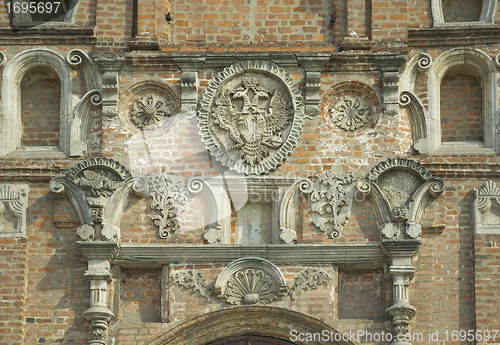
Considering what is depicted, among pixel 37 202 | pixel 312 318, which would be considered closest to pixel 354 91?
pixel 312 318

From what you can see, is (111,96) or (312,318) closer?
(312,318)

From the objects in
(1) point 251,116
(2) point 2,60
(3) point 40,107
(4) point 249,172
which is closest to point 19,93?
(3) point 40,107

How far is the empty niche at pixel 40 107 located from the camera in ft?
47.7

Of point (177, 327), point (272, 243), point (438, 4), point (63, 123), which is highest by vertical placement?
point (438, 4)

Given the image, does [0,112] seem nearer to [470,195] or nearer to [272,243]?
[272,243]

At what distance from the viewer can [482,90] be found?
47.7 feet

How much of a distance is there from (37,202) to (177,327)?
223cm

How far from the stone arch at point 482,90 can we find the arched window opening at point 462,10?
21.1 inches

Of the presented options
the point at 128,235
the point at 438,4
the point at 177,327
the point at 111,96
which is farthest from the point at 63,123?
the point at 438,4

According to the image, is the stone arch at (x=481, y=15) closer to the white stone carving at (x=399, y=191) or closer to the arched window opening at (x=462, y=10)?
the arched window opening at (x=462, y=10)

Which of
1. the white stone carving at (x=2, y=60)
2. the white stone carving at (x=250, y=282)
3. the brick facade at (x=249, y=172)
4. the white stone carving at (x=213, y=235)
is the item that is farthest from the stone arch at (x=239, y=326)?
the white stone carving at (x=2, y=60)

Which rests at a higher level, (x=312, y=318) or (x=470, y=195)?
(x=470, y=195)

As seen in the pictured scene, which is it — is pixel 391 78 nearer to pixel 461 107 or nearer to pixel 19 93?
pixel 461 107

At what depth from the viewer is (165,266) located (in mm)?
13828
